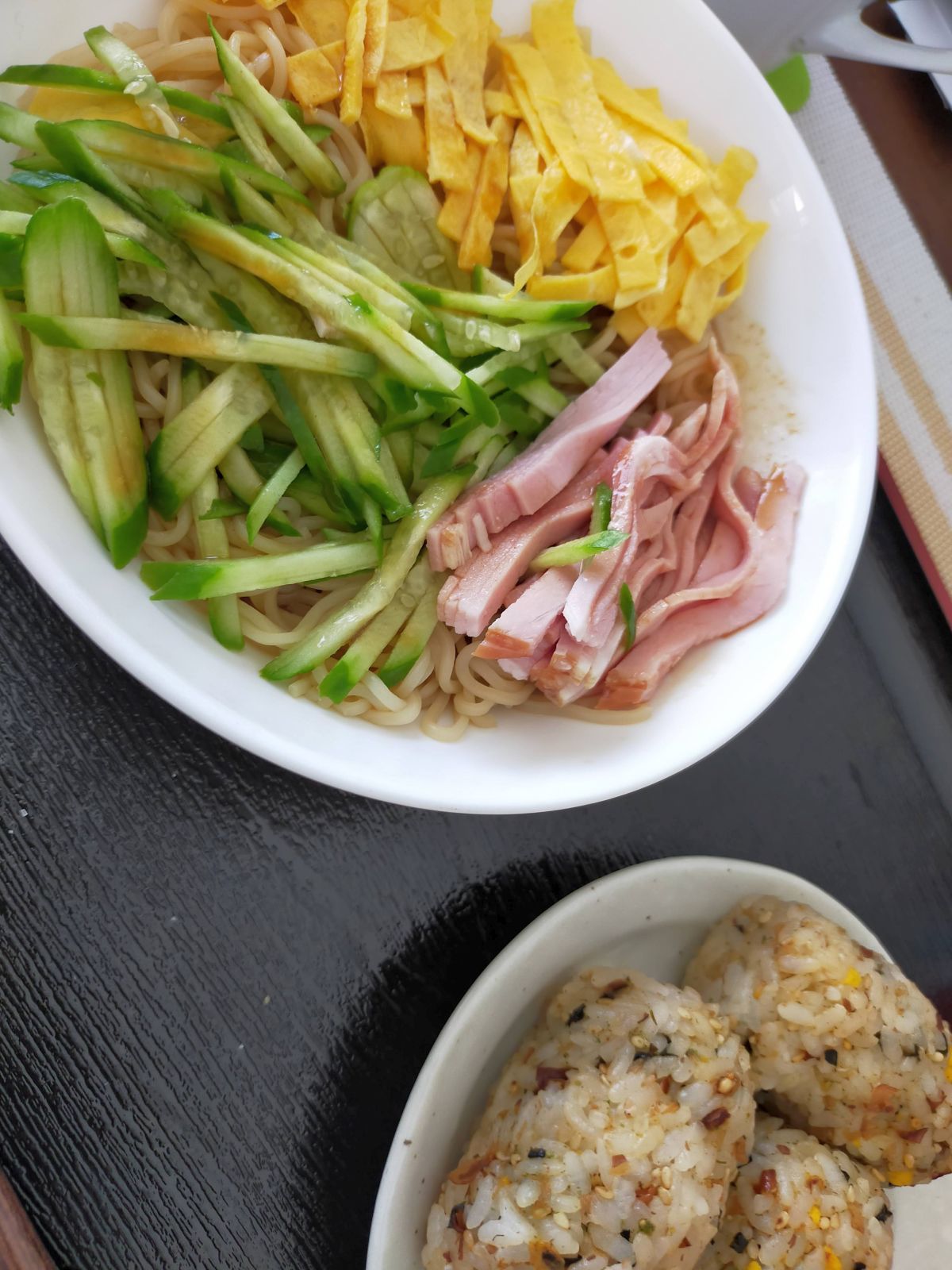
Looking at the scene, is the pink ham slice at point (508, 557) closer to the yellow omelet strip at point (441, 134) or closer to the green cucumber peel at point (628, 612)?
the green cucumber peel at point (628, 612)

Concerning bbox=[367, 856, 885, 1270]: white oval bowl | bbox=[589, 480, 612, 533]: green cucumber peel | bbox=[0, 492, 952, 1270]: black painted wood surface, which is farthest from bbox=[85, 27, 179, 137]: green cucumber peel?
bbox=[367, 856, 885, 1270]: white oval bowl

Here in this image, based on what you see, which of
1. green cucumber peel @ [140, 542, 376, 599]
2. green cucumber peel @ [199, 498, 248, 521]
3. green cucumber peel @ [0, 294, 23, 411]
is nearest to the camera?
green cucumber peel @ [0, 294, 23, 411]

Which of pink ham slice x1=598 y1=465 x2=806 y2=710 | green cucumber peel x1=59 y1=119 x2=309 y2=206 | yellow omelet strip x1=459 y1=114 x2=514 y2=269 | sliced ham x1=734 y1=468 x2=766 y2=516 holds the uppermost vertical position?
green cucumber peel x1=59 y1=119 x2=309 y2=206

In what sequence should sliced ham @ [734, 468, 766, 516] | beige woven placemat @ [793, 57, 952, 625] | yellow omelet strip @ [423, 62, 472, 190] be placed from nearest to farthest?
1. yellow omelet strip @ [423, 62, 472, 190]
2. sliced ham @ [734, 468, 766, 516]
3. beige woven placemat @ [793, 57, 952, 625]

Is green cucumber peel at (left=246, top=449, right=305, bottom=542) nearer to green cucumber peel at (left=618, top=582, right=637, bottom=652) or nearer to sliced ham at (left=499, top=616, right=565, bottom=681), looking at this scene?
sliced ham at (left=499, top=616, right=565, bottom=681)

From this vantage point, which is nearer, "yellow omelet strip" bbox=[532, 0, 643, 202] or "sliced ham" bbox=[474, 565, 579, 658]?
"sliced ham" bbox=[474, 565, 579, 658]

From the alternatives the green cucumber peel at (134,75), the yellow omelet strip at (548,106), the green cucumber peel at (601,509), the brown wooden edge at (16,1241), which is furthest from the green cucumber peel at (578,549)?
the brown wooden edge at (16,1241)
